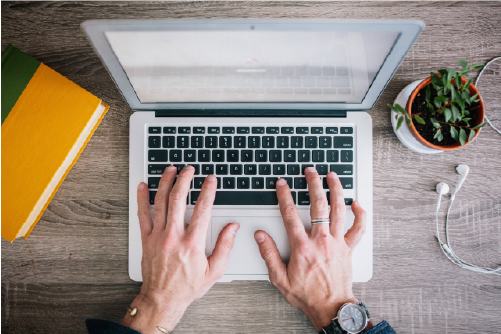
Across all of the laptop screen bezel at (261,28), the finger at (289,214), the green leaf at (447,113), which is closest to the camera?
the laptop screen bezel at (261,28)

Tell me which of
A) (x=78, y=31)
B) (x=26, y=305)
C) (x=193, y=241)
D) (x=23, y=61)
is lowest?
(x=26, y=305)

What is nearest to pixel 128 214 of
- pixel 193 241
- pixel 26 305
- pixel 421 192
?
pixel 193 241

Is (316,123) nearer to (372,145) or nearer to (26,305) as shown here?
(372,145)

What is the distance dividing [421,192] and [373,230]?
6.3 inches

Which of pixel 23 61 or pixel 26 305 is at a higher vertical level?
pixel 23 61

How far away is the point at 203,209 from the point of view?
2.26 ft

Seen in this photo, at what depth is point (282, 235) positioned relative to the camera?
0.72 m

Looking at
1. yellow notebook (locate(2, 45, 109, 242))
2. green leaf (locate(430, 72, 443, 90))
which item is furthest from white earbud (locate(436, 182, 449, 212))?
yellow notebook (locate(2, 45, 109, 242))

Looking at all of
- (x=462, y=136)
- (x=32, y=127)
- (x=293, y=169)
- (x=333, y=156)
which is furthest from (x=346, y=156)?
(x=32, y=127)

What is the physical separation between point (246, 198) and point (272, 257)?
151 mm

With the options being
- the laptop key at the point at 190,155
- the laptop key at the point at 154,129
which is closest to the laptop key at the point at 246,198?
the laptop key at the point at 190,155

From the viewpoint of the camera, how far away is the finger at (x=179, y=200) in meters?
0.69

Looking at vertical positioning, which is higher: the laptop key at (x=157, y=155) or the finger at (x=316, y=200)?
the laptop key at (x=157, y=155)

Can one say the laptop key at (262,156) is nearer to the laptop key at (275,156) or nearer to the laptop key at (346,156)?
the laptop key at (275,156)
